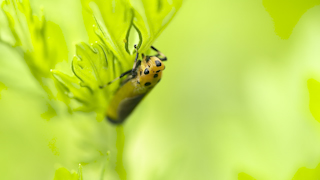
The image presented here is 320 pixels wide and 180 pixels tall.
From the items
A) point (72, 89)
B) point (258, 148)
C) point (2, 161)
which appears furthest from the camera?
point (258, 148)

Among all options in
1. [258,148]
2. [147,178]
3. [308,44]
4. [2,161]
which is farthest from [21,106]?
[308,44]

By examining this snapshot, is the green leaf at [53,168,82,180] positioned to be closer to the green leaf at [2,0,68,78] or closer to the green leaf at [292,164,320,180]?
the green leaf at [2,0,68,78]

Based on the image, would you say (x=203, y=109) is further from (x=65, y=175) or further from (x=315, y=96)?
(x=65, y=175)

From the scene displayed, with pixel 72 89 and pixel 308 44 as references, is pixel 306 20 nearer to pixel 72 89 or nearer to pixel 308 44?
pixel 308 44

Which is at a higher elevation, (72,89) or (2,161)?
(72,89)

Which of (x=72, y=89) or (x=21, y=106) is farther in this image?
(x=21, y=106)

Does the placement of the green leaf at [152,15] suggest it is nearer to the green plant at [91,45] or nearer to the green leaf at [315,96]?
the green plant at [91,45]

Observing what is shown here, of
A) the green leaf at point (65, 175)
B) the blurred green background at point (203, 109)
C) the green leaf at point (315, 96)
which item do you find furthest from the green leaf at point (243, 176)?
the green leaf at point (65, 175)
